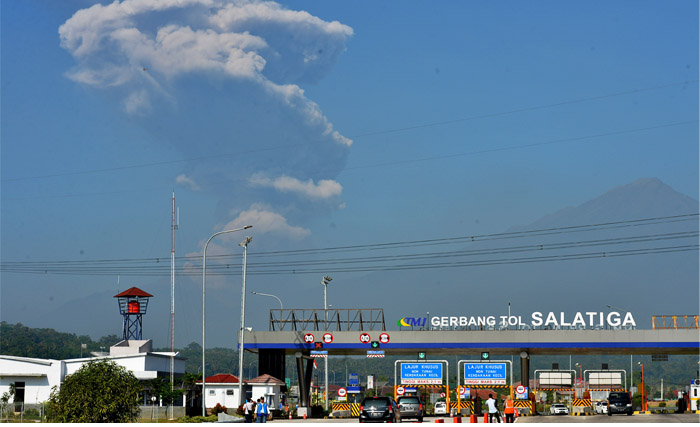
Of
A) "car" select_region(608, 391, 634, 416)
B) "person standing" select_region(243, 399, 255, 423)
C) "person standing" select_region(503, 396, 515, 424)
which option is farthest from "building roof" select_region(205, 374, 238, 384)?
"person standing" select_region(503, 396, 515, 424)

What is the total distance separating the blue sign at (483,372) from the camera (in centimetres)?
6538

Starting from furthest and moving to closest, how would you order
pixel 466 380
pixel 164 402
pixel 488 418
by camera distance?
pixel 164 402
pixel 466 380
pixel 488 418

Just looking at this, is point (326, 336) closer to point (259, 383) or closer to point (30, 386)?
point (259, 383)

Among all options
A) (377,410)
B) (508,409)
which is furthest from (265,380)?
(508,409)

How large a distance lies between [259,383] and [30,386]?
822 inches

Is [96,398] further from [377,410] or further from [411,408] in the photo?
[411,408]

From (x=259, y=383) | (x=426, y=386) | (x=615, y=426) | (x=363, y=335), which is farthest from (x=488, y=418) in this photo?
(x=259, y=383)

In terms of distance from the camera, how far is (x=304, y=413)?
248 feet

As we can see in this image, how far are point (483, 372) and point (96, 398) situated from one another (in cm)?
3010

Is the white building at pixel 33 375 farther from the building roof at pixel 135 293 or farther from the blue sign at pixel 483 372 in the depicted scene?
the blue sign at pixel 483 372

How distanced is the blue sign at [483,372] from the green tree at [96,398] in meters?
26.5

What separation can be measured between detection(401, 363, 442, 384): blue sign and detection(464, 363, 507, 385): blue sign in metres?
2.29

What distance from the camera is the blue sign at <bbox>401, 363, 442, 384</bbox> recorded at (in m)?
66.1

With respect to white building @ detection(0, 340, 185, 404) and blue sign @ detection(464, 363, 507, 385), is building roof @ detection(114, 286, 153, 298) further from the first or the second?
blue sign @ detection(464, 363, 507, 385)
